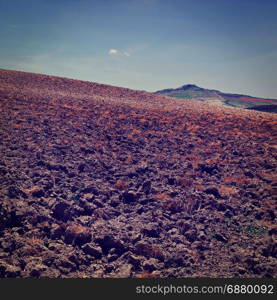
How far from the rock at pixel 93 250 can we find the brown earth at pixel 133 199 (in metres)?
0.02

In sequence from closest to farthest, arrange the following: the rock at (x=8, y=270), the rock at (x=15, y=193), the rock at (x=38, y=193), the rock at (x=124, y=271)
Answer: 1. the rock at (x=8, y=270)
2. the rock at (x=124, y=271)
3. the rock at (x=15, y=193)
4. the rock at (x=38, y=193)

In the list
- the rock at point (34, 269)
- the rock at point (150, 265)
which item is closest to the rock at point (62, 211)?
the rock at point (34, 269)

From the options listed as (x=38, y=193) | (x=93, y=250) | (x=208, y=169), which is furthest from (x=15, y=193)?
(x=208, y=169)

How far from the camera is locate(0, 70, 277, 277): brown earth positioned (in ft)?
13.2

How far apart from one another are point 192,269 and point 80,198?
8.64ft

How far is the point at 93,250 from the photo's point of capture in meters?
4.19

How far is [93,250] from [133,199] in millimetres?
1589

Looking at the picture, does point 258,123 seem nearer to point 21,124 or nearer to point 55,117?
point 55,117

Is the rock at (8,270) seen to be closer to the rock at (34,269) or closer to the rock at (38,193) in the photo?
the rock at (34,269)

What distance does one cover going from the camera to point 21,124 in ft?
27.2

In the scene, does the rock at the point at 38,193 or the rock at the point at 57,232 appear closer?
the rock at the point at 57,232

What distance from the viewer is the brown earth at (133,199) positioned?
402cm

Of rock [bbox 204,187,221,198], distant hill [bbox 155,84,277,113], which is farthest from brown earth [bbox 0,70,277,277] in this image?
distant hill [bbox 155,84,277,113]

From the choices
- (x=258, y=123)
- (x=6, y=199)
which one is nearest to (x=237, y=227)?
(x=6, y=199)
